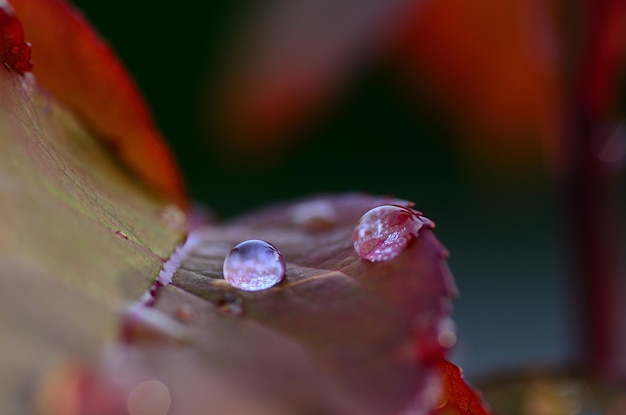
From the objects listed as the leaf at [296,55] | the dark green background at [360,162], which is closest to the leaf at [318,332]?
the leaf at [296,55]

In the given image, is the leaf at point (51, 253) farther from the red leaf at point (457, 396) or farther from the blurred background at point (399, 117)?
the blurred background at point (399, 117)

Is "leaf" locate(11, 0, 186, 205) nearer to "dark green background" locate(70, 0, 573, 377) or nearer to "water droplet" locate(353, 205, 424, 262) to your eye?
"water droplet" locate(353, 205, 424, 262)

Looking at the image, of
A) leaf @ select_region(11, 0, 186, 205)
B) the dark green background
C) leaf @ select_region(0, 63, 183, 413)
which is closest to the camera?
leaf @ select_region(0, 63, 183, 413)

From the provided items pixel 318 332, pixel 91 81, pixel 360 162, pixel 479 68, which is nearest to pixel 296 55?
pixel 479 68

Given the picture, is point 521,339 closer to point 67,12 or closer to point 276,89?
point 276,89

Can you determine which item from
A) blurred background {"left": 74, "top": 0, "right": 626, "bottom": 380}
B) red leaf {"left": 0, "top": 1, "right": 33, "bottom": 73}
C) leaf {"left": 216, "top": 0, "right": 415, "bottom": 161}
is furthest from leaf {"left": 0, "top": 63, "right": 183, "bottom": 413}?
leaf {"left": 216, "top": 0, "right": 415, "bottom": 161}
